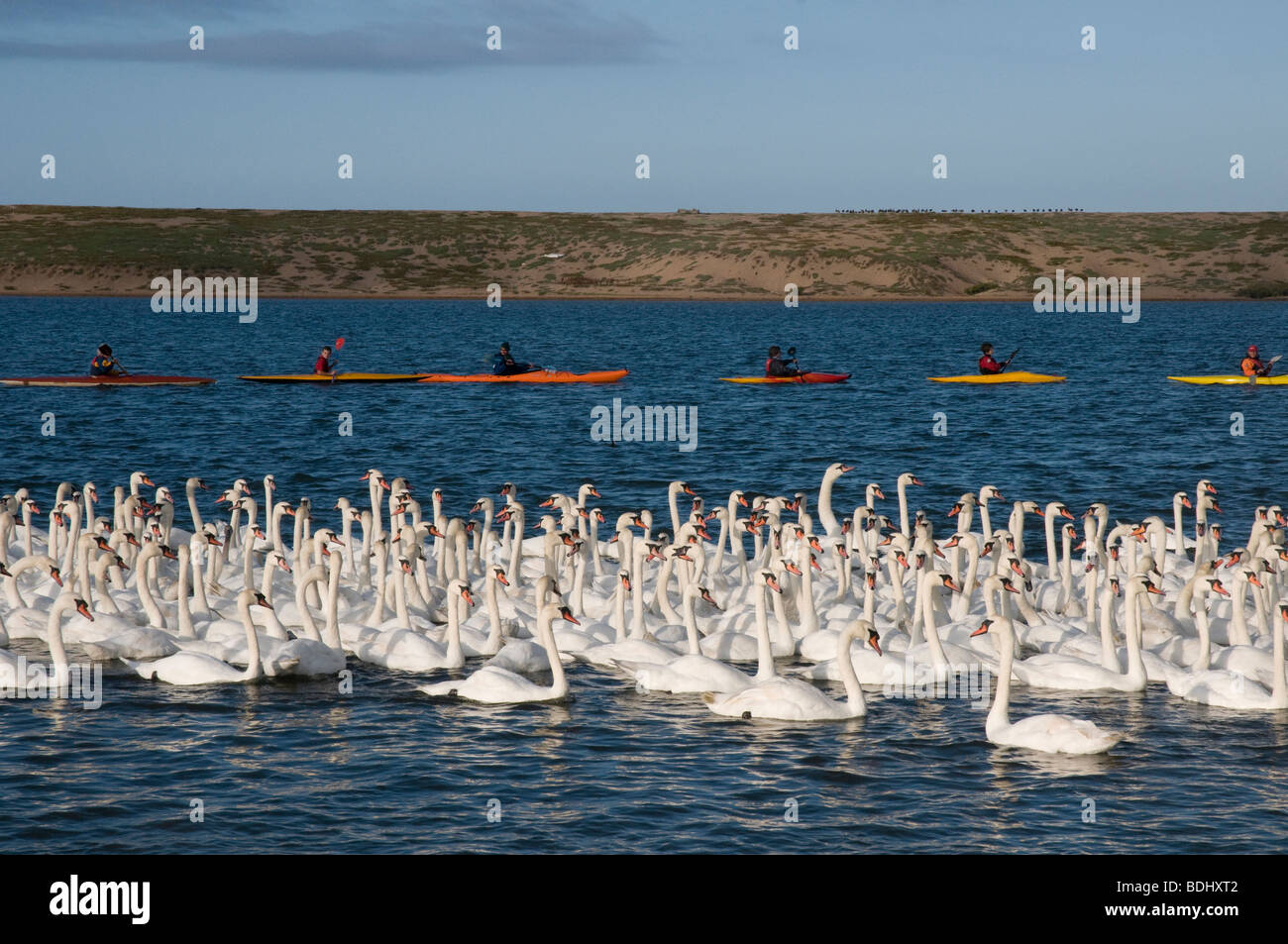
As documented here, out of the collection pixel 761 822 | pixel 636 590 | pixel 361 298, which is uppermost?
pixel 361 298

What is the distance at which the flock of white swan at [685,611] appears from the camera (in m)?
18.0

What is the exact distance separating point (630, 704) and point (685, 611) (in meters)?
2.00

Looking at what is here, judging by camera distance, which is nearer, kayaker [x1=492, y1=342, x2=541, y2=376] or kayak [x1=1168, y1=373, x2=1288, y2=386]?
kayak [x1=1168, y1=373, x2=1288, y2=386]

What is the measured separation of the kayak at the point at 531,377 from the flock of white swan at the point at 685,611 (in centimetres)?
3756

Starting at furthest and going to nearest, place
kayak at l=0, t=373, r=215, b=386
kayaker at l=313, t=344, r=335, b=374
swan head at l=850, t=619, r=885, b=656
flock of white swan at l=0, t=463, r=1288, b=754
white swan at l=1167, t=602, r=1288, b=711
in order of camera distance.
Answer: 1. kayaker at l=313, t=344, r=335, b=374
2. kayak at l=0, t=373, r=215, b=386
3. flock of white swan at l=0, t=463, r=1288, b=754
4. swan head at l=850, t=619, r=885, b=656
5. white swan at l=1167, t=602, r=1288, b=711

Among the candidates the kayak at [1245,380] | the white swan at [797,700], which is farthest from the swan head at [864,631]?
the kayak at [1245,380]

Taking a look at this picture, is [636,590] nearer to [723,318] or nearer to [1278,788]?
[1278,788]

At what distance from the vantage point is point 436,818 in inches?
572

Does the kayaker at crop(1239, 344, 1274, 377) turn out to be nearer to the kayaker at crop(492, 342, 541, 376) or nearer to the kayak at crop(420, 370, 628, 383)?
the kayak at crop(420, 370, 628, 383)

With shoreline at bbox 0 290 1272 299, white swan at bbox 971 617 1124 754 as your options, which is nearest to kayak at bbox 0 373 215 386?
white swan at bbox 971 617 1124 754

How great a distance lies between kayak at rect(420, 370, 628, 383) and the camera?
6331cm

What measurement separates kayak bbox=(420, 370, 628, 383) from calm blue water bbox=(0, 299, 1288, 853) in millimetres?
790
